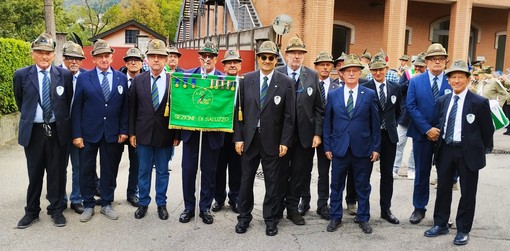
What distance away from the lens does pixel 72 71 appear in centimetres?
663

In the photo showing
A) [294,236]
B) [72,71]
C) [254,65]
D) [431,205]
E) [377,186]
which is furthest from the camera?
[254,65]

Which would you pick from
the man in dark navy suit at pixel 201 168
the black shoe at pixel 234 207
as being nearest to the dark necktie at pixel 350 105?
the man in dark navy suit at pixel 201 168

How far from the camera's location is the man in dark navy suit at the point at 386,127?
6375mm

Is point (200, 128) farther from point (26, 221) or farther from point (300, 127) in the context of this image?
point (26, 221)

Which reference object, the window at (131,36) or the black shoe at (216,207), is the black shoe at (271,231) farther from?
the window at (131,36)

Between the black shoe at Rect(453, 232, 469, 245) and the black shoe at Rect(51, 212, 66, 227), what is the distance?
4.73m

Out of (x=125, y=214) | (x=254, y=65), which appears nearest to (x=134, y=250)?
(x=125, y=214)

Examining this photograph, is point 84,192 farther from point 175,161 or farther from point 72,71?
point 175,161

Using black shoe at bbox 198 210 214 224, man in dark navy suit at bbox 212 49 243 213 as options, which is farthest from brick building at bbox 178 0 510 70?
black shoe at bbox 198 210 214 224

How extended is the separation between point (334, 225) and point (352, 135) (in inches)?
45.6

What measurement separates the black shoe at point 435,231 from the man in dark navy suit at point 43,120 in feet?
14.7

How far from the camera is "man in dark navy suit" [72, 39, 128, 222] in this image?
6102mm

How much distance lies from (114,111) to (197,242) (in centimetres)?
205

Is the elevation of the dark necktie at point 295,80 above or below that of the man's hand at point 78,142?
above
